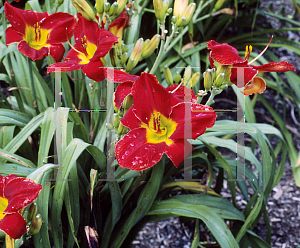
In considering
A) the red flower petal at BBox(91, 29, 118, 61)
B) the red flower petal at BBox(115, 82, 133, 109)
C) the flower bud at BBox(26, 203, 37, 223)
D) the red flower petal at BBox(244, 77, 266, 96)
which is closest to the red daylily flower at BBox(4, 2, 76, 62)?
the red flower petal at BBox(91, 29, 118, 61)

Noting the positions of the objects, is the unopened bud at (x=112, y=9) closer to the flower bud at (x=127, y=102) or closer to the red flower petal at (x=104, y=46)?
the red flower petal at (x=104, y=46)

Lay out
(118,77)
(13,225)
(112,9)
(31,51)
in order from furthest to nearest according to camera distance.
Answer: (31,51), (112,9), (118,77), (13,225)

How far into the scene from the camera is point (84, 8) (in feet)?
2.55

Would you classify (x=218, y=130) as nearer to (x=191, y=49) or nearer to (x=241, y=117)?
(x=241, y=117)

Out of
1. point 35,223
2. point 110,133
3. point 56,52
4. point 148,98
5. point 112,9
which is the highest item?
point 112,9

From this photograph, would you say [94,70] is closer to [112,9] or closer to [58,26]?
[112,9]

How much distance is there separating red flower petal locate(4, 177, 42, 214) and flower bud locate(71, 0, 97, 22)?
0.45 meters

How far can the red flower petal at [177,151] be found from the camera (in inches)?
24.7

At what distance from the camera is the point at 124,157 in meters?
0.60

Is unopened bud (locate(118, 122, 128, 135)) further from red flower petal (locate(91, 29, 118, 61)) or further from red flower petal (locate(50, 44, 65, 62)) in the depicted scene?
red flower petal (locate(50, 44, 65, 62))

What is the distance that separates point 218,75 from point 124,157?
29cm

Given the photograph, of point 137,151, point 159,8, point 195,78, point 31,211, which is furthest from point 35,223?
point 159,8

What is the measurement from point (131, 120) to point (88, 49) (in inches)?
12.0

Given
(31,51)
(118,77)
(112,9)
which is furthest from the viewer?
(31,51)
